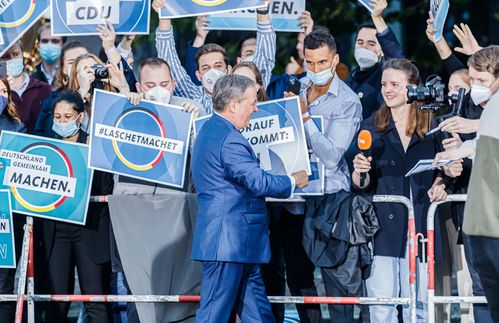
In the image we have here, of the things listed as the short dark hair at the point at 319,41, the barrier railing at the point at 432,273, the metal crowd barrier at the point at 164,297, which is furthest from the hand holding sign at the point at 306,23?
the barrier railing at the point at 432,273

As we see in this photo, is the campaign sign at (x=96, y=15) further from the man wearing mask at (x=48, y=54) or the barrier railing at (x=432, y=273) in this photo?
the barrier railing at (x=432, y=273)

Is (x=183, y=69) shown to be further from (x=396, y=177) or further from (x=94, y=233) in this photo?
(x=396, y=177)

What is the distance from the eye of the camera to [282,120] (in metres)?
9.37

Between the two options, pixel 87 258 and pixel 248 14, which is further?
pixel 248 14

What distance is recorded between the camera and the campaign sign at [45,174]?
9.74 meters

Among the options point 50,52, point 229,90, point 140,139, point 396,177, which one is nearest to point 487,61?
point 396,177

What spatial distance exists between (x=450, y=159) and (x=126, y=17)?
341cm

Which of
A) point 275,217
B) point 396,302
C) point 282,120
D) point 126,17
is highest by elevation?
point 126,17

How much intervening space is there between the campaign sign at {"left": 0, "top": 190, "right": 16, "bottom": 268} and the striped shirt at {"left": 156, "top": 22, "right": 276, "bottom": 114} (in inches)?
72.0

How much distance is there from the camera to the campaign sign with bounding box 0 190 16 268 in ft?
31.8

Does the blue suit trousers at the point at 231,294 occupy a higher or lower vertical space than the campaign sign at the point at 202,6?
lower

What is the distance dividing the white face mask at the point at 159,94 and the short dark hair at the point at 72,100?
1.99ft

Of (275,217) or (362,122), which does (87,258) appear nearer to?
(275,217)

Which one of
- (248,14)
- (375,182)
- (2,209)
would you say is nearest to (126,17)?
(248,14)
